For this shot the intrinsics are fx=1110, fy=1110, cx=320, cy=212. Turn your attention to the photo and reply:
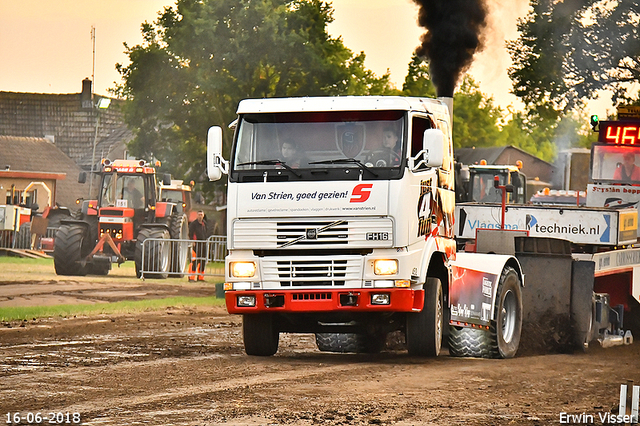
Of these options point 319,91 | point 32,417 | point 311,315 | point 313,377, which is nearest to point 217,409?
point 32,417

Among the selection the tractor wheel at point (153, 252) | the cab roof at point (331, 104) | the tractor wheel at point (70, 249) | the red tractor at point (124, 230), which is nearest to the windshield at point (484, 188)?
the red tractor at point (124, 230)

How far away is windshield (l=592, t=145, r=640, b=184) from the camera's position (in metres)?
19.8

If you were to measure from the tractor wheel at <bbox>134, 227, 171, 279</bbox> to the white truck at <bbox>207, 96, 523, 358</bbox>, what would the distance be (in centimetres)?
1594

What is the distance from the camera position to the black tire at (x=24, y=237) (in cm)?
3784

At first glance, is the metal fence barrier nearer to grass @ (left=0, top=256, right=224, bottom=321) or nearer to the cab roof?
grass @ (left=0, top=256, right=224, bottom=321)

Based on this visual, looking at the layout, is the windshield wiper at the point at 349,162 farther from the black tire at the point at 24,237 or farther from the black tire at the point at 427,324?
the black tire at the point at 24,237

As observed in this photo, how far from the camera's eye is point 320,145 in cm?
1243

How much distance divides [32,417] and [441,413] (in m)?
3.32

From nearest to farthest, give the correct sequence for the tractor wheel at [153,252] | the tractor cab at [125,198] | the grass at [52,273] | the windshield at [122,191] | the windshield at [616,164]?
the windshield at [616,164] → the tractor wheel at [153,252] → the grass at [52,273] → the tractor cab at [125,198] → the windshield at [122,191]

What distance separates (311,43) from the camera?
1818 inches

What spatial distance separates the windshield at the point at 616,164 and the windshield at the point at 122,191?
14.7 metres

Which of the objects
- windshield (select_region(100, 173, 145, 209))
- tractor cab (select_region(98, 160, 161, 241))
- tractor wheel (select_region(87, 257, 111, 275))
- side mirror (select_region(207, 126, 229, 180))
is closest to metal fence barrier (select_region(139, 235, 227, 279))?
tractor wheel (select_region(87, 257, 111, 275))

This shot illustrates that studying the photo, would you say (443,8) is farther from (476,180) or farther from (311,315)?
(311,315)

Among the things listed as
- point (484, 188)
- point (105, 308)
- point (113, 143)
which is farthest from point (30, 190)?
point (105, 308)
